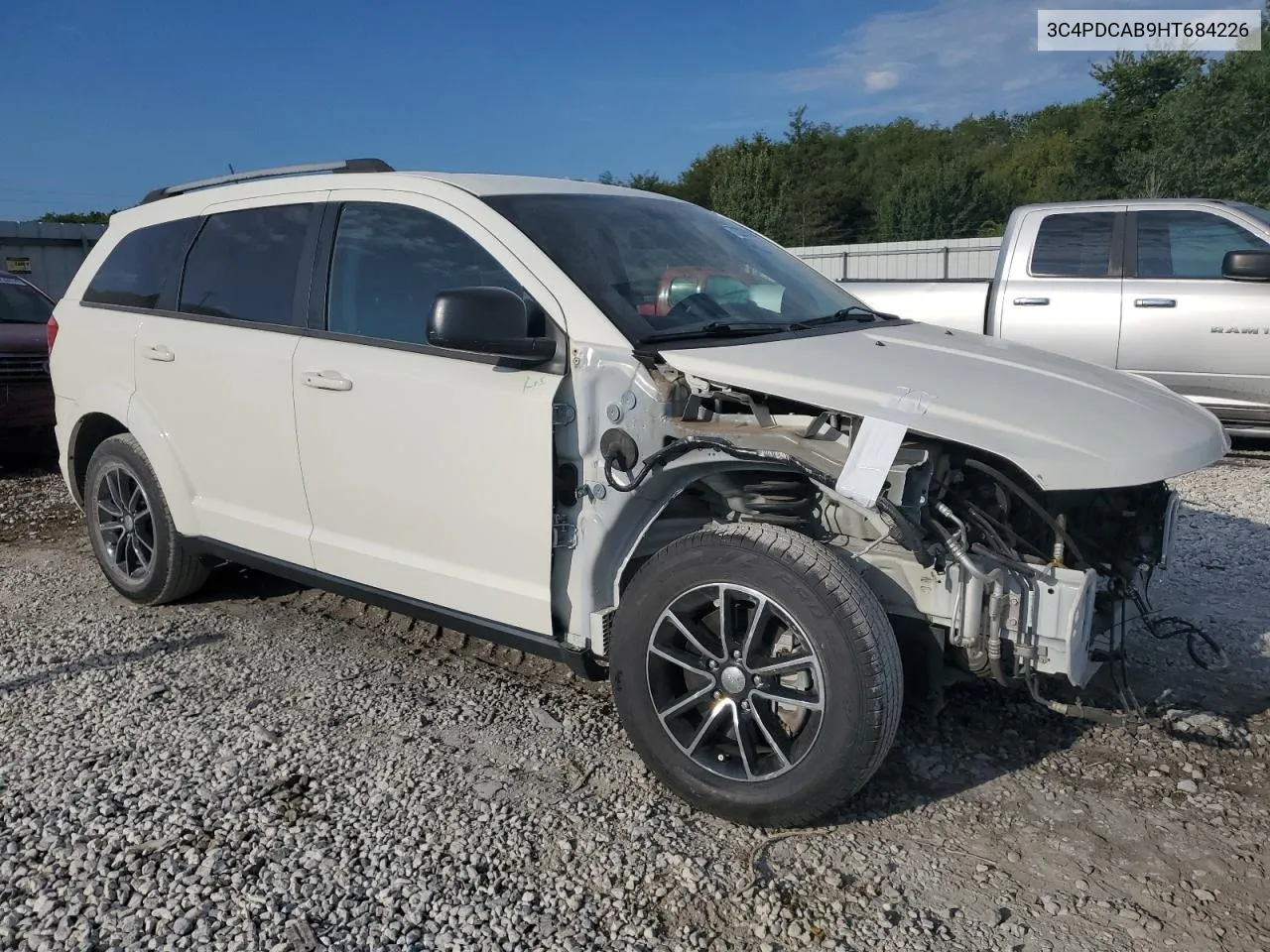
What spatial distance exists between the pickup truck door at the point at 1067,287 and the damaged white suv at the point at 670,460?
13.6 feet

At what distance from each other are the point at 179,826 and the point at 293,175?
103 inches

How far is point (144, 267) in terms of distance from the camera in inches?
186

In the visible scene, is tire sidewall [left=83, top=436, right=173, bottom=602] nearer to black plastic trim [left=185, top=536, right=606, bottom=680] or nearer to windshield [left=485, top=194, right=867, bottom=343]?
black plastic trim [left=185, top=536, right=606, bottom=680]

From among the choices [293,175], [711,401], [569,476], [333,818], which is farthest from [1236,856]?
[293,175]

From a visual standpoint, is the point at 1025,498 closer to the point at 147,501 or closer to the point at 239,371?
the point at 239,371

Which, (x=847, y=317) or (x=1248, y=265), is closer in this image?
(x=847, y=317)

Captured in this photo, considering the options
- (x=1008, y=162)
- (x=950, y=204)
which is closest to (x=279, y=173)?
(x=950, y=204)

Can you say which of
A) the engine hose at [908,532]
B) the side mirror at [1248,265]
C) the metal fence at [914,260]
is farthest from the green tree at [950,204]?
the engine hose at [908,532]

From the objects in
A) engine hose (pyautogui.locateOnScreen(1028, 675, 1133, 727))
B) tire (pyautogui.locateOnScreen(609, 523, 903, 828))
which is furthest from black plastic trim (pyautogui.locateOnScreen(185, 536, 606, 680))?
engine hose (pyautogui.locateOnScreen(1028, 675, 1133, 727))

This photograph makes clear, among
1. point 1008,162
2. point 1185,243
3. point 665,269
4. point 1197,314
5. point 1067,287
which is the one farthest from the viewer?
point 1008,162

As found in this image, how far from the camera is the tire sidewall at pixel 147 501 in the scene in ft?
15.1

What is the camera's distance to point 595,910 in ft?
8.48

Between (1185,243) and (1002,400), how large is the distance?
5899mm

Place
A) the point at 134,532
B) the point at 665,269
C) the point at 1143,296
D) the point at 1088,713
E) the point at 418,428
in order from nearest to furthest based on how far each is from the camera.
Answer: the point at 1088,713
the point at 418,428
the point at 665,269
the point at 134,532
the point at 1143,296
